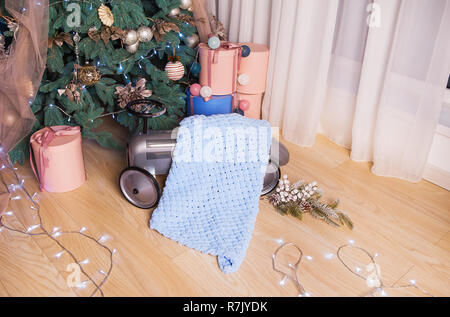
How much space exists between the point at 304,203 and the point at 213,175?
0.34 m

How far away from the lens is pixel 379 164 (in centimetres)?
168

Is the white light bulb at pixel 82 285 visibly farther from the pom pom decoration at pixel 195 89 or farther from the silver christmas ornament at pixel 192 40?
the silver christmas ornament at pixel 192 40

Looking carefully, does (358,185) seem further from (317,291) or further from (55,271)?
(55,271)

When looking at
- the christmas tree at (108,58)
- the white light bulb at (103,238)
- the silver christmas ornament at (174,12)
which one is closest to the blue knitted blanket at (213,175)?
the white light bulb at (103,238)

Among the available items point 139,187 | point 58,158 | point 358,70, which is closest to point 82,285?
point 139,187

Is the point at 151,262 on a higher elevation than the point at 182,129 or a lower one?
lower

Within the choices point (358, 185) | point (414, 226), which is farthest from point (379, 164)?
point (414, 226)

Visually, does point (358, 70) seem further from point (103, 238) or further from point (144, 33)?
point (103, 238)

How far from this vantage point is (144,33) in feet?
5.01

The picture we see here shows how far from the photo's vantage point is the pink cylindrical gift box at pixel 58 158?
143cm

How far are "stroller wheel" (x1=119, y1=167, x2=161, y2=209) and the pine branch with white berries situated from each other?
1.36ft

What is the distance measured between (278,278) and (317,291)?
4.4 inches

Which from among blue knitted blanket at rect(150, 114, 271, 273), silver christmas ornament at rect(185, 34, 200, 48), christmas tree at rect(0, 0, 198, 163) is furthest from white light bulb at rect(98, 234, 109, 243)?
silver christmas ornament at rect(185, 34, 200, 48)

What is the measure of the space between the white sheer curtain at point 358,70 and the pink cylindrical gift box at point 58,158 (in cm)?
93
